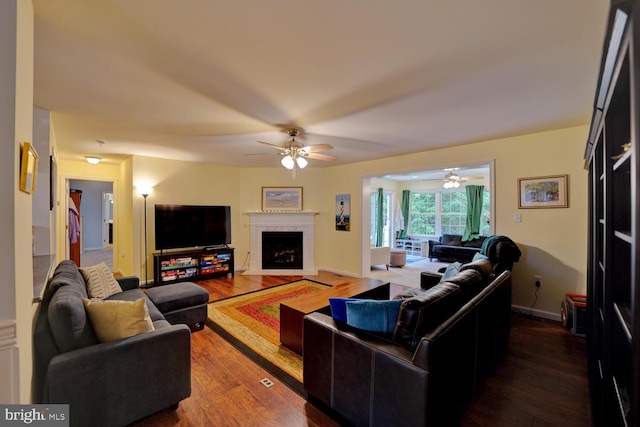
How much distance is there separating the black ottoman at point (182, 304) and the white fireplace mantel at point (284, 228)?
9.11 ft

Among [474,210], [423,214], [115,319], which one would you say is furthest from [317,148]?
[423,214]

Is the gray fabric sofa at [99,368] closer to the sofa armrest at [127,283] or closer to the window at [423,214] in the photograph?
the sofa armrest at [127,283]

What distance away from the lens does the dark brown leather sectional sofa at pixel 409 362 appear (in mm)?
1375

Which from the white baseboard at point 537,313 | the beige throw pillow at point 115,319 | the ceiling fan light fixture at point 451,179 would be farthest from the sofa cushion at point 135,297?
the ceiling fan light fixture at point 451,179

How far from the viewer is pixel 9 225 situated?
1104mm

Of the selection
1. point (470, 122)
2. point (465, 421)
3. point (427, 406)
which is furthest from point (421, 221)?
point (427, 406)

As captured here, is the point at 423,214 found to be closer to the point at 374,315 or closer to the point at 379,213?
the point at 379,213

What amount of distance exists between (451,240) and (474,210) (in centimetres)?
108

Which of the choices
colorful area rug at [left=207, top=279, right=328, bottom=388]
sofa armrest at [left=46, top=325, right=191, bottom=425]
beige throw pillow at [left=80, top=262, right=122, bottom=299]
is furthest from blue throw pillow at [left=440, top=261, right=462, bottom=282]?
beige throw pillow at [left=80, top=262, right=122, bottom=299]

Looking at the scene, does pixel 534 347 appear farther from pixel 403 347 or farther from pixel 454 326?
pixel 403 347

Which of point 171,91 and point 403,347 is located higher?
point 171,91

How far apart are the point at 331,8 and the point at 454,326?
1.85 meters

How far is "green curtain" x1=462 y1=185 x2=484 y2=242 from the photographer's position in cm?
755

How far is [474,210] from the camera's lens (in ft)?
24.9
